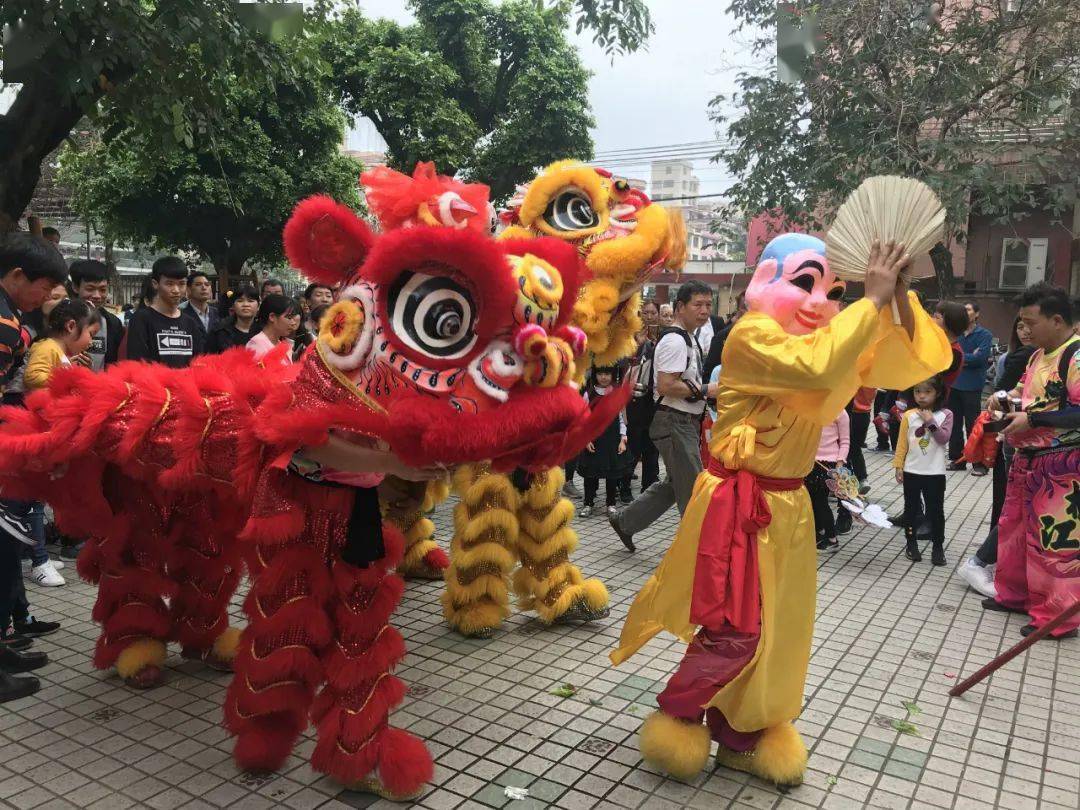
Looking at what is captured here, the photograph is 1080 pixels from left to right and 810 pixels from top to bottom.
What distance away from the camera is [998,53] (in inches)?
438

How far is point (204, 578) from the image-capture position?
3779 millimetres

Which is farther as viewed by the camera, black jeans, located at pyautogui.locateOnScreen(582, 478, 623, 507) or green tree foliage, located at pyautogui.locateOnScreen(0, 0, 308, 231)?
black jeans, located at pyautogui.locateOnScreen(582, 478, 623, 507)

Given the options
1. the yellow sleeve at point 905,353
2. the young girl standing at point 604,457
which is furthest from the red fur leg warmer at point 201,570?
the young girl standing at point 604,457

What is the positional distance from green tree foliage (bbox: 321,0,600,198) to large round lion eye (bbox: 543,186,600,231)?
45.7 ft

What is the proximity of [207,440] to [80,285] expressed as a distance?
3.75m

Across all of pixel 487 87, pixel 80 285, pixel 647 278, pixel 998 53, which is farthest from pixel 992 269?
pixel 80 285

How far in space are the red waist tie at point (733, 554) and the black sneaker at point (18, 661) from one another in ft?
9.98

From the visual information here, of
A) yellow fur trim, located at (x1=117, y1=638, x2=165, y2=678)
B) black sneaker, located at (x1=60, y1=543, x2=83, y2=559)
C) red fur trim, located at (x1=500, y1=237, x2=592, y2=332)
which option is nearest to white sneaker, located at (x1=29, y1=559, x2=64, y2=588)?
black sneaker, located at (x1=60, y1=543, x2=83, y2=559)

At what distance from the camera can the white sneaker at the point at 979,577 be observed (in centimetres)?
541

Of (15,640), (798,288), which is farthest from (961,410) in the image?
(15,640)

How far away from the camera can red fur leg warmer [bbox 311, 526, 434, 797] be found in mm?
Answer: 2807

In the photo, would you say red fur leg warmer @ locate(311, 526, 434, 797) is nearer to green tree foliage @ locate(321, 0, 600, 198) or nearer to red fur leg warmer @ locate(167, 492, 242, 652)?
red fur leg warmer @ locate(167, 492, 242, 652)

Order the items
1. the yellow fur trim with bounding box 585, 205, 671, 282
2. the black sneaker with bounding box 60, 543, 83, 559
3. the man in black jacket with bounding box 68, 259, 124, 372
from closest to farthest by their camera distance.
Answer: the yellow fur trim with bounding box 585, 205, 671, 282
the black sneaker with bounding box 60, 543, 83, 559
the man in black jacket with bounding box 68, 259, 124, 372

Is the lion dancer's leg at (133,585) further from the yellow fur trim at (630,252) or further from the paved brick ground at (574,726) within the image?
the yellow fur trim at (630,252)
